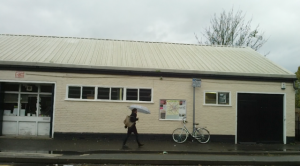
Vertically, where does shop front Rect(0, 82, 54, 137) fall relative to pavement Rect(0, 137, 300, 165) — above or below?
above

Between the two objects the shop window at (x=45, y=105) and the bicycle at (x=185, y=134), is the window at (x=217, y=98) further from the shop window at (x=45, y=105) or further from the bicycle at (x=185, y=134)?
the shop window at (x=45, y=105)

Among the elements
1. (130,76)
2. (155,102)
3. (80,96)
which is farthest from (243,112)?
(80,96)

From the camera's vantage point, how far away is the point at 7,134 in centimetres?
1278

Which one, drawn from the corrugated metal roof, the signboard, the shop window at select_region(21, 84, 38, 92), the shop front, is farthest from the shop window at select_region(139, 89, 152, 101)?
the shop window at select_region(21, 84, 38, 92)

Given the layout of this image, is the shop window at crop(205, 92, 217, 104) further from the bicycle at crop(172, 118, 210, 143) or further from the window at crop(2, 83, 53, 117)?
the window at crop(2, 83, 53, 117)

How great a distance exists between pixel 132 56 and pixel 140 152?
6.05 metres

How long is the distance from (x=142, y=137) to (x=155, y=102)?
172 centimetres

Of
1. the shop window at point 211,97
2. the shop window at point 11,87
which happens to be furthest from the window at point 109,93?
the shop window at point 211,97

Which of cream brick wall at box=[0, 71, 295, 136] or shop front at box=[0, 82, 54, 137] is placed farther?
shop front at box=[0, 82, 54, 137]

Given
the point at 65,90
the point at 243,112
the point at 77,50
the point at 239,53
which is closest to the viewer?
the point at 65,90

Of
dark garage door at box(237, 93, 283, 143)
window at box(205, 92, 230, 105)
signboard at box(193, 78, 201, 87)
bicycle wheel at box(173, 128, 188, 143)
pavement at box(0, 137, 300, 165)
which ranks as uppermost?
signboard at box(193, 78, 201, 87)

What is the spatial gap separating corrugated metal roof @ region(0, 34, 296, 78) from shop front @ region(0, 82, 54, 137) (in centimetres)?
140

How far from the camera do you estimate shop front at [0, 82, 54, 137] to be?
1284cm

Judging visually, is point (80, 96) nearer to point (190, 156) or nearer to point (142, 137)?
point (142, 137)
